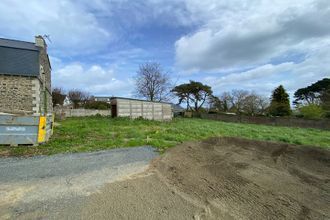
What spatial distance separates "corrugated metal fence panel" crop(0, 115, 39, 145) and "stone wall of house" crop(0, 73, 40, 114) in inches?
312

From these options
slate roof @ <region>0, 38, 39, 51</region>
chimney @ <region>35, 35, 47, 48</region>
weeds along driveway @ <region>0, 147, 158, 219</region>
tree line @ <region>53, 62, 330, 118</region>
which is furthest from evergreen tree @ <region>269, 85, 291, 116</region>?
chimney @ <region>35, 35, 47, 48</region>

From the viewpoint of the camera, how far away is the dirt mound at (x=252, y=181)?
3252 millimetres

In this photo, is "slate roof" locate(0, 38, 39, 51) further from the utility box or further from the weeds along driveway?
the weeds along driveway

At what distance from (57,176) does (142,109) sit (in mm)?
21146

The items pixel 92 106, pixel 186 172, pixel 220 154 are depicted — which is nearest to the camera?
pixel 186 172

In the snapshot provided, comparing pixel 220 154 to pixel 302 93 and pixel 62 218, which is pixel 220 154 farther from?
pixel 302 93

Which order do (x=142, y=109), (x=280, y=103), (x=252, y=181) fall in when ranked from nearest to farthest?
(x=252, y=181), (x=142, y=109), (x=280, y=103)

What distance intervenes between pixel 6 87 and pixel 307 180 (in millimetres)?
18209

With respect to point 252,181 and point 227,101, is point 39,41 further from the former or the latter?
point 227,101

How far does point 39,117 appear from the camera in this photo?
8367 mm

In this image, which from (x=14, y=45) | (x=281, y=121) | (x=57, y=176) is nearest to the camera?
(x=57, y=176)

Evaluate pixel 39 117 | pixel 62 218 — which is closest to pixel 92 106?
pixel 39 117

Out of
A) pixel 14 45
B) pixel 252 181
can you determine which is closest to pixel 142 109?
pixel 14 45

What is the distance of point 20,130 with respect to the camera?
8109 millimetres
